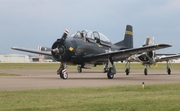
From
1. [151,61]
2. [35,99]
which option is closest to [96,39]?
[151,61]

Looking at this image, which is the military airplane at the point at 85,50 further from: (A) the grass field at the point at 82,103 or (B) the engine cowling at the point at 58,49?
(A) the grass field at the point at 82,103

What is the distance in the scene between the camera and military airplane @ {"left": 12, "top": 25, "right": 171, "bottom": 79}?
25619 mm

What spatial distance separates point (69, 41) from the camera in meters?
26.3

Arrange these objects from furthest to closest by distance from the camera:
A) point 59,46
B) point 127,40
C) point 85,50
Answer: point 127,40 < point 85,50 < point 59,46

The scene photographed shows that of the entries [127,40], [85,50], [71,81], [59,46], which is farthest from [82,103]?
[127,40]

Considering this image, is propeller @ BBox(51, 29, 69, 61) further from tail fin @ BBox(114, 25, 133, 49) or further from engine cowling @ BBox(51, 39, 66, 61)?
tail fin @ BBox(114, 25, 133, 49)

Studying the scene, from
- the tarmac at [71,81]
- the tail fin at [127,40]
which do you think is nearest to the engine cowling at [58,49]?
the tarmac at [71,81]

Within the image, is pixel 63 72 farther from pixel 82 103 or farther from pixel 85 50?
pixel 82 103

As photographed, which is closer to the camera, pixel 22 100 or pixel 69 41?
pixel 22 100

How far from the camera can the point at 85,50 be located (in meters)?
27.9

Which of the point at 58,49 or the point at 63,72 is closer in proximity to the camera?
the point at 58,49

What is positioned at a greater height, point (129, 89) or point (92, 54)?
point (92, 54)

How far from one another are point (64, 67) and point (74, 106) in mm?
15235

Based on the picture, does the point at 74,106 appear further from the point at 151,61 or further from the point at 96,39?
the point at 151,61
